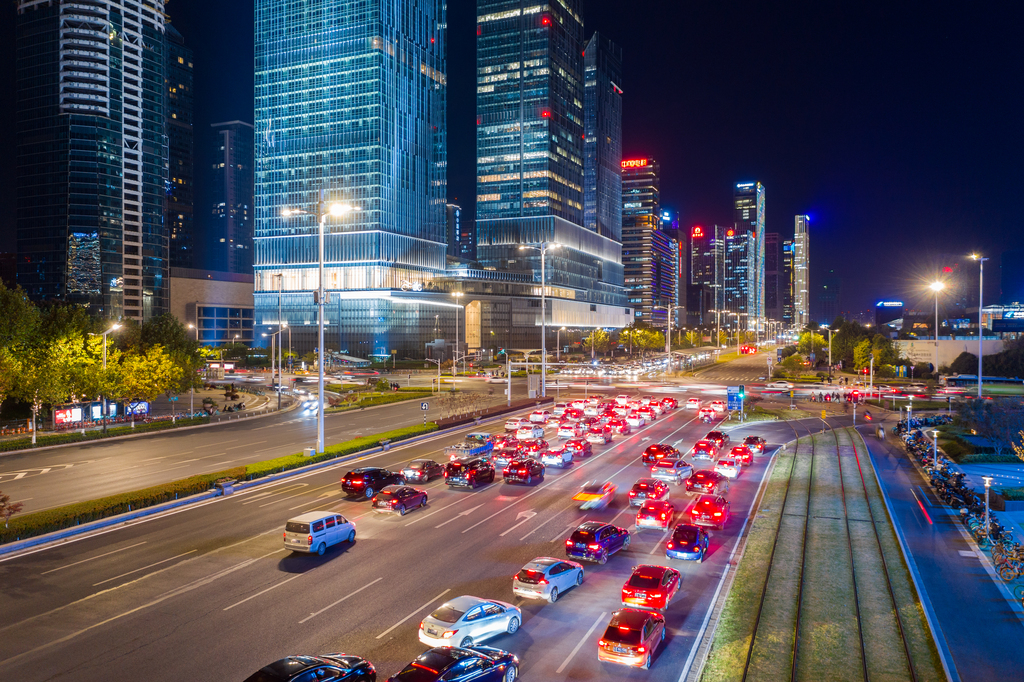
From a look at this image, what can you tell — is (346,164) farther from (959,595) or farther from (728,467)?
(959,595)

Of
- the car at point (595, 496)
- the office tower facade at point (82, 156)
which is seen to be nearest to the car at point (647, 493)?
the car at point (595, 496)

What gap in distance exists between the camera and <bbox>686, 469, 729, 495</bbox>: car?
3436 centimetres

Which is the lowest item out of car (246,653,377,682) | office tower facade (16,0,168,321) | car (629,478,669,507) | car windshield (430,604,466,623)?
car (629,478,669,507)

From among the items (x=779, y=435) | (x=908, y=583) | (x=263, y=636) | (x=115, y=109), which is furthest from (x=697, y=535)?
(x=115, y=109)

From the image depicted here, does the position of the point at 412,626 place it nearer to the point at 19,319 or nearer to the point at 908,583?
the point at 908,583

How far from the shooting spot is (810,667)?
53.0ft

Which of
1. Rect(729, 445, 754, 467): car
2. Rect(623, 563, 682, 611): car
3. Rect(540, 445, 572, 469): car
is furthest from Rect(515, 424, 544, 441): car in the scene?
Rect(623, 563, 682, 611): car

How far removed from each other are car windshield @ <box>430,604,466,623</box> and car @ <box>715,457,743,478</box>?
26.8m

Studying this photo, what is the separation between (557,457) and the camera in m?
42.1

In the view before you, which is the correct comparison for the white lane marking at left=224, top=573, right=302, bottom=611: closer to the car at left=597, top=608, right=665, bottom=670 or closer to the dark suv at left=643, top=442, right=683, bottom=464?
the car at left=597, top=608, right=665, bottom=670

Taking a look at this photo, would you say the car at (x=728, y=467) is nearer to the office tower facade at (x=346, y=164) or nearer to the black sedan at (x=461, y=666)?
the black sedan at (x=461, y=666)

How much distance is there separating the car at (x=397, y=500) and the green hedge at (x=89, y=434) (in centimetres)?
3275

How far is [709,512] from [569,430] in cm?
2512

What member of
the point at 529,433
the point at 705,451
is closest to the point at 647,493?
the point at 705,451
